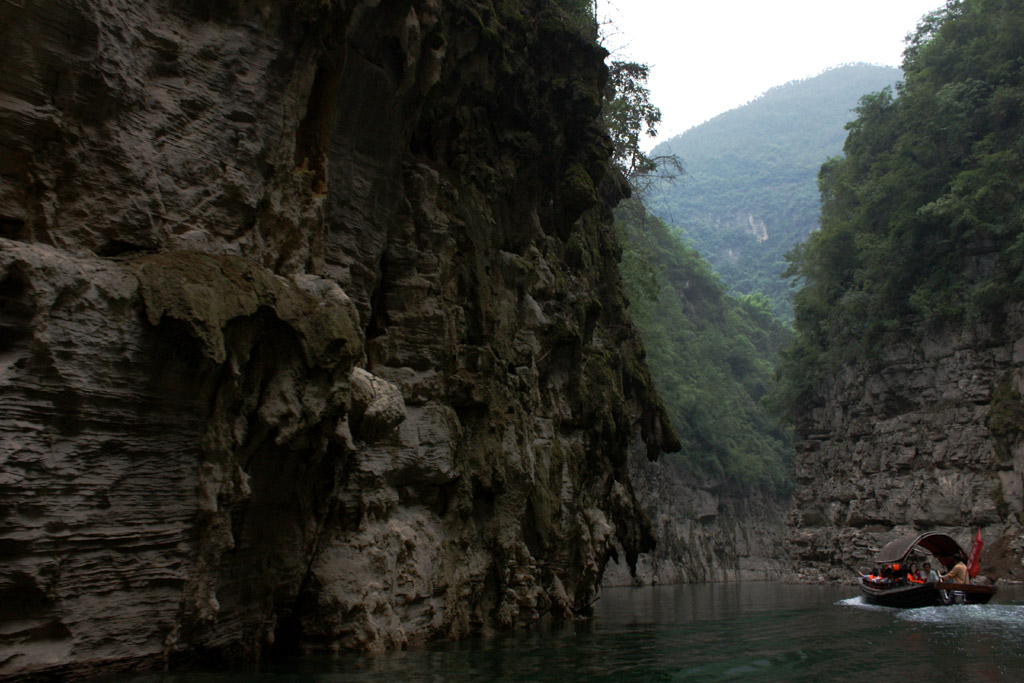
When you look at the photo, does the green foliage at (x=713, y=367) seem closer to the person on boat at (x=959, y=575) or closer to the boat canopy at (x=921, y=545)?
the boat canopy at (x=921, y=545)

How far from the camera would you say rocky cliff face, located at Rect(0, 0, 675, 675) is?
5.92 meters

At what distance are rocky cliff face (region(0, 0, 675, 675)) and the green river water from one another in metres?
0.72

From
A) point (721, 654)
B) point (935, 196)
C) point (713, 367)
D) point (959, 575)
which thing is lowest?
point (721, 654)

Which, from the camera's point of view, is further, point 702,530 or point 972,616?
point 702,530

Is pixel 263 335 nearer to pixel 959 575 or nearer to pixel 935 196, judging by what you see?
pixel 959 575

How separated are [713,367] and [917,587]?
37444 millimetres

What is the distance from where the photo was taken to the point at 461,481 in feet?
38.0

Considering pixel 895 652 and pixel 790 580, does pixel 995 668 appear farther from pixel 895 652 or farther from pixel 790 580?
pixel 790 580

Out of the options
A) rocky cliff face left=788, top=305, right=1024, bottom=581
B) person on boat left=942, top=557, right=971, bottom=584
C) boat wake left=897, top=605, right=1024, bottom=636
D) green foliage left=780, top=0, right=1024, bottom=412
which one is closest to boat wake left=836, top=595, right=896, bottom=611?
boat wake left=897, top=605, right=1024, bottom=636

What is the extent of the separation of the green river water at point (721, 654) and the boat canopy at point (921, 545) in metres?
2.88

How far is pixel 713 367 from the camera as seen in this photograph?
54750 mm

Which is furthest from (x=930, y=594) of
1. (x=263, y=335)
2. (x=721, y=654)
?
(x=263, y=335)

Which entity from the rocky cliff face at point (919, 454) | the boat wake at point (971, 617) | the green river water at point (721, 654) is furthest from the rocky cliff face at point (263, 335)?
the rocky cliff face at point (919, 454)

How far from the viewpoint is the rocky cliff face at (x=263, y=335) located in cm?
592
